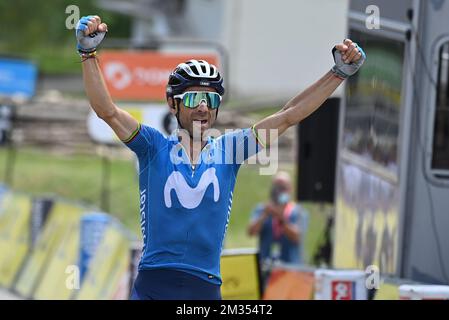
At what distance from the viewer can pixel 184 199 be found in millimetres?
6422

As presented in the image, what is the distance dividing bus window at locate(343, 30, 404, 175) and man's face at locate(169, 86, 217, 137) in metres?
3.11

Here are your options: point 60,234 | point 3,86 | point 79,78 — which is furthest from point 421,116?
point 79,78

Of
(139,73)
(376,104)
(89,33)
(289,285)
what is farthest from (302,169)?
(89,33)

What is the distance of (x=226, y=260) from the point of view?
32.6 feet

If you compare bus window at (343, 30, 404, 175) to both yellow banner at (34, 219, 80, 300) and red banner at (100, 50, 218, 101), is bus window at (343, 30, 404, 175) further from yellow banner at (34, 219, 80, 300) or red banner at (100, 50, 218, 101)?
red banner at (100, 50, 218, 101)

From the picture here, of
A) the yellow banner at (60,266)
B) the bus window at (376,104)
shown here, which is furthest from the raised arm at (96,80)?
the yellow banner at (60,266)

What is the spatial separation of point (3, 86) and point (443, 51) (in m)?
16.5

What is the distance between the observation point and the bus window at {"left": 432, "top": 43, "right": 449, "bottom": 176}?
8781 millimetres

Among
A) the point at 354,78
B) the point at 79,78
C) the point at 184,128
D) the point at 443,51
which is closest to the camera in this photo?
the point at 184,128

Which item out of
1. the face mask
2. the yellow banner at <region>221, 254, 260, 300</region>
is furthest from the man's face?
the face mask

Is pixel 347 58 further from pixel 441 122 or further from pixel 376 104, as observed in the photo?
pixel 376 104

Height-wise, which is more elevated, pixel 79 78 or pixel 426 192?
pixel 79 78
